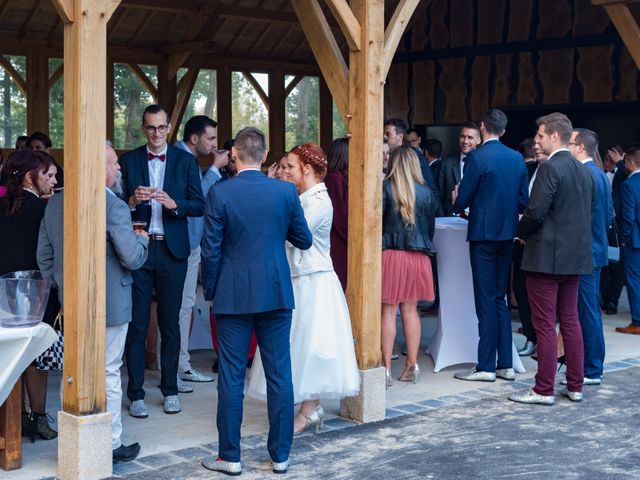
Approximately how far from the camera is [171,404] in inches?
228

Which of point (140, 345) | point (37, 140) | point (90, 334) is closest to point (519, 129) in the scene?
point (37, 140)

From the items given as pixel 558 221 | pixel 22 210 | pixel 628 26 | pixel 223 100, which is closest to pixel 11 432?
pixel 22 210

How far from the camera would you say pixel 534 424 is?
5680mm

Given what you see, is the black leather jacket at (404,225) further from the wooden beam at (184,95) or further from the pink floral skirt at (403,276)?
the wooden beam at (184,95)

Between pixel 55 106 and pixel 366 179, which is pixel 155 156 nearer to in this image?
pixel 366 179

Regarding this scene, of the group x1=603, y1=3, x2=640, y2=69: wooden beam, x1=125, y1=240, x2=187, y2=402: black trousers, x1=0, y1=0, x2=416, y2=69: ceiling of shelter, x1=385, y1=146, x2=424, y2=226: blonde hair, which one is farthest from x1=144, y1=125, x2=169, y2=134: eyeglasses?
x1=0, y1=0, x2=416, y2=69: ceiling of shelter

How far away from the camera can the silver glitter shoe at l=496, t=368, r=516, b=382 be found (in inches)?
267

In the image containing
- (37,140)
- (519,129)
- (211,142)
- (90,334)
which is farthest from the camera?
(519,129)

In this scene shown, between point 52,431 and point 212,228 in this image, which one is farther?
point 52,431

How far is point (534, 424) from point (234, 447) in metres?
1.88

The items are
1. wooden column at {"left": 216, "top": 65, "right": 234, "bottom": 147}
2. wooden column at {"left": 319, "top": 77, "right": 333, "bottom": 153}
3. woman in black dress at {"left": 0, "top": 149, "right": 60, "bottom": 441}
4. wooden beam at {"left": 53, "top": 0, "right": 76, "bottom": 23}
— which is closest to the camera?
wooden beam at {"left": 53, "top": 0, "right": 76, "bottom": 23}

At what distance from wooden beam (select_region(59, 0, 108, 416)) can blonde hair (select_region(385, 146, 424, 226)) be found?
238cm

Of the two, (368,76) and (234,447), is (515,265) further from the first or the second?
(234,447)

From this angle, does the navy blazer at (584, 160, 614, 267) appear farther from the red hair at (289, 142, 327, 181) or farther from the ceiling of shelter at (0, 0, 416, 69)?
the ceiling of shelter at (0, 0, 416, 69)
